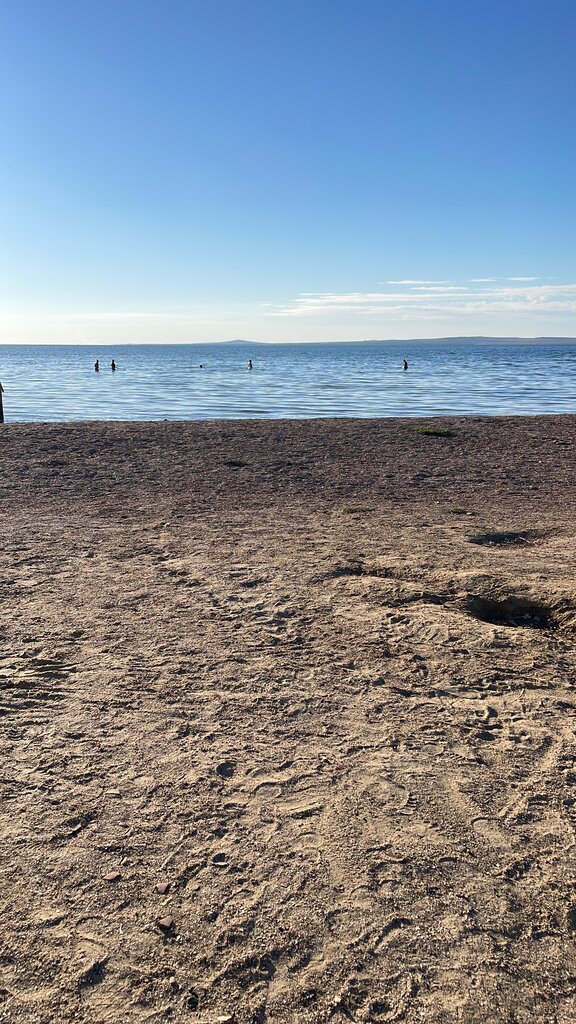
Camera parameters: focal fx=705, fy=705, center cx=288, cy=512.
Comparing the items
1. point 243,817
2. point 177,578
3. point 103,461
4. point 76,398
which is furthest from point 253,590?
point 76,398

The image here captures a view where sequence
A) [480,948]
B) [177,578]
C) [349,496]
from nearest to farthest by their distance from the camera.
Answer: [480,948], [177,578], [349,496]

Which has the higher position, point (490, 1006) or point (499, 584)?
point (499, 584)

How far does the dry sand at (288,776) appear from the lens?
2822mm

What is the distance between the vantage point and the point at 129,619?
6074 mm

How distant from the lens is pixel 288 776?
403cm

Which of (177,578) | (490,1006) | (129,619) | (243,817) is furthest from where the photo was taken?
(177,578)

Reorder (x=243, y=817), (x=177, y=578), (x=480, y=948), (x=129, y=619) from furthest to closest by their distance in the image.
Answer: (x=177, y=578), (x=129, y=619), (x=243, y=817), (x=480, y=948)

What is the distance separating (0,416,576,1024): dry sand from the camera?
2822mm

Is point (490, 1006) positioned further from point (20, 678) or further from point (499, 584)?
point (499, 584)

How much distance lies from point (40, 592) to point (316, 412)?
22.3m

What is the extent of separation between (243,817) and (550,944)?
60.4 inches

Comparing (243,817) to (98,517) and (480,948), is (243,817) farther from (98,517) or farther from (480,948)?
(98,517)

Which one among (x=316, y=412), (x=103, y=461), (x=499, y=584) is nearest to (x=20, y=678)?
(x=499, y=584)

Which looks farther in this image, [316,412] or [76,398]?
[76,398]
